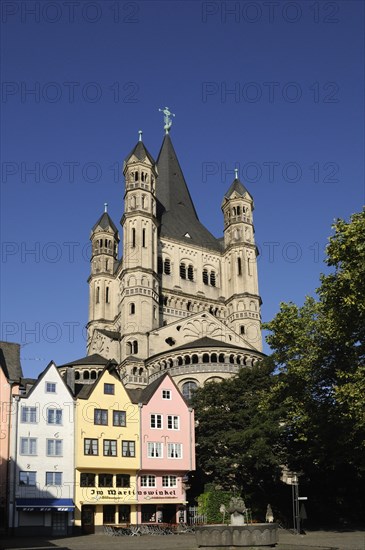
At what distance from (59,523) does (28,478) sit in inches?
150

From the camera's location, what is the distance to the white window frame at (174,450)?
167ft

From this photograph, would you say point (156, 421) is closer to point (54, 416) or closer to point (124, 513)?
point (124, 513)

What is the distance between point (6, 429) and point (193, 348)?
107 feet

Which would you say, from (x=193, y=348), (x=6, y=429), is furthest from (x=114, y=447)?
(x=193, y=348)

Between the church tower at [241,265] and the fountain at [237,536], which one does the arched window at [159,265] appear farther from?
the fountain at [237,536]

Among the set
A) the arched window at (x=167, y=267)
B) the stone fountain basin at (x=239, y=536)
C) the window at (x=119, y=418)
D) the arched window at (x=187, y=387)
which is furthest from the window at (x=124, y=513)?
the arched window at (x=167, y=267)

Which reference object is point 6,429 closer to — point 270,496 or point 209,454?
point 209,454

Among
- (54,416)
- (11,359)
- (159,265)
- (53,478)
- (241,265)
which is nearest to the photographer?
(53,478)

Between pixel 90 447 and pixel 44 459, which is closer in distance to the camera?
pixel 44 459

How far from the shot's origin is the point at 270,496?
170 ft

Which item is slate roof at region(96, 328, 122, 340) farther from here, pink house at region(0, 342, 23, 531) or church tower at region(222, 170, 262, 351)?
pink house at region(0, 342, 23, 531)

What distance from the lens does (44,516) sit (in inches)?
1743

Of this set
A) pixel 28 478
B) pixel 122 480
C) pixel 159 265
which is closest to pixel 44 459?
pixel 28 478

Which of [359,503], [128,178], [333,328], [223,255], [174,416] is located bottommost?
[359,503]
